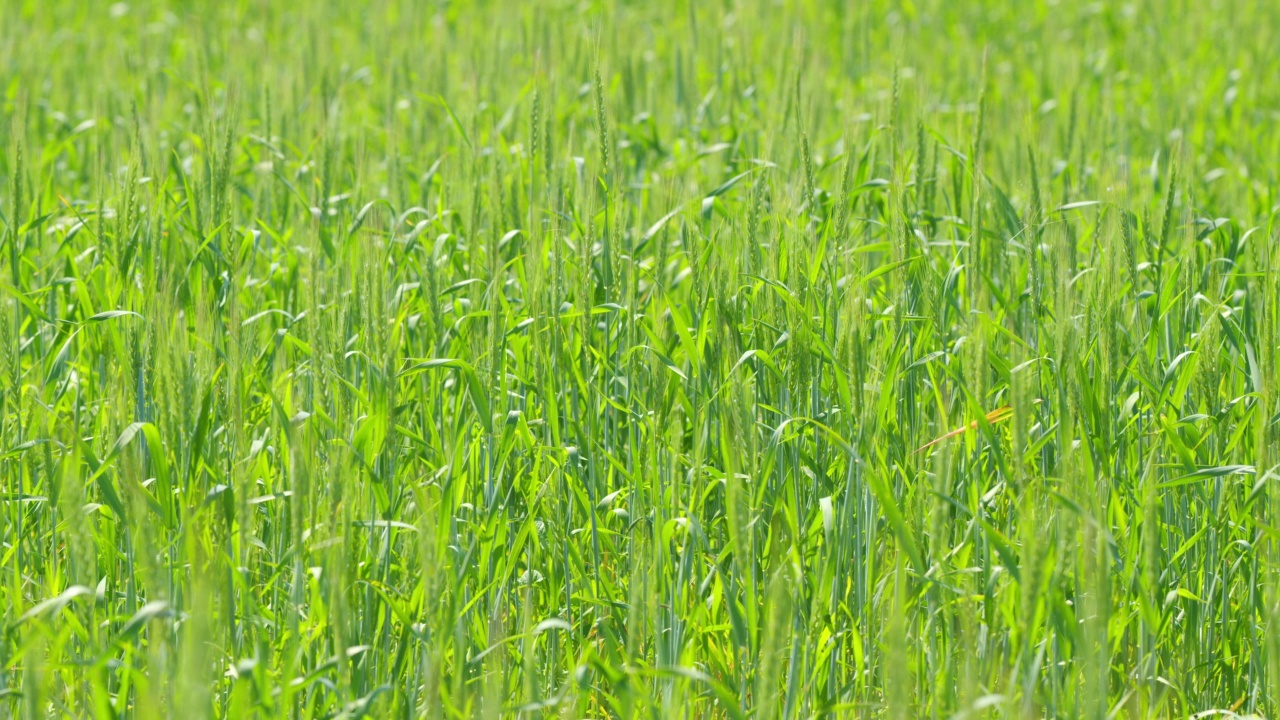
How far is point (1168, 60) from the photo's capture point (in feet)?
21.2

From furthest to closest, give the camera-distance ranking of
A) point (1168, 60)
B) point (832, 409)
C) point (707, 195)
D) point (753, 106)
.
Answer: point (1168, 60)
point (753, 106)
point (707, 195)
point (832, 409)

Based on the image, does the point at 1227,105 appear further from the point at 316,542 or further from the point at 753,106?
the point at 316,542

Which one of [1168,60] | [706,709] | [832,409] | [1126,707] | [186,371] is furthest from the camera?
[1168,60]

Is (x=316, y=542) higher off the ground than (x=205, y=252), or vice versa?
(x=205, y=252)

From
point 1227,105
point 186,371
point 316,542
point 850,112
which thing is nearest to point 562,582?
point 316,542

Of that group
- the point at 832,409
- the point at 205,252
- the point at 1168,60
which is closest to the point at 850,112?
the point at 832,409

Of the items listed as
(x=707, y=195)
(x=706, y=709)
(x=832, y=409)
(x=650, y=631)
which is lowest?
(x=706, y=709)

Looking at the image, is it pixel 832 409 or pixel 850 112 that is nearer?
pixel 832 409

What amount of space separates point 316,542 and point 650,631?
557mm

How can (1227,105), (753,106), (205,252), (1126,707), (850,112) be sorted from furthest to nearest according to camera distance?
(1227,105) < (753,106) < (850,112) < (205,252) < (1126,707)

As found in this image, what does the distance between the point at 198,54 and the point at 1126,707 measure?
280cm

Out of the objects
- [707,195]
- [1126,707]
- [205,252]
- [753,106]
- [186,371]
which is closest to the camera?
[186,371]

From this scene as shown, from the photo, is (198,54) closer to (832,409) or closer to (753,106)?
(753,106)

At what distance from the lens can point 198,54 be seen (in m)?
3.35
